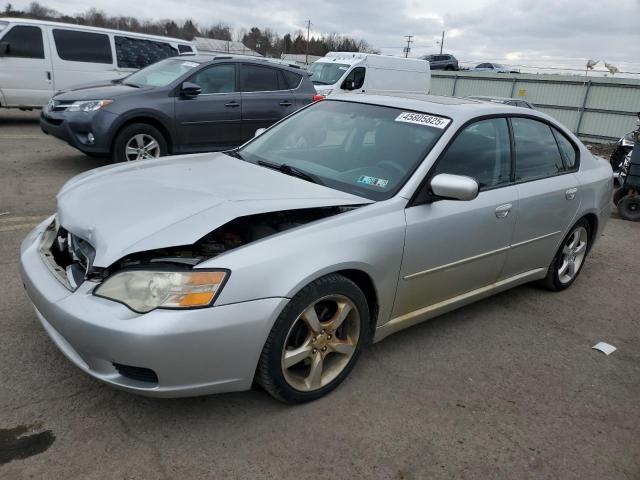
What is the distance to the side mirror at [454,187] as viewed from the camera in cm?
295

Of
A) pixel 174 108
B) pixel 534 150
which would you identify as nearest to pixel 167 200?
pixel 534 150

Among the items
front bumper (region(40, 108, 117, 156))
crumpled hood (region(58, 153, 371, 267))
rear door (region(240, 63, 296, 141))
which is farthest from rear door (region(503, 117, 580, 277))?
front bumper (region(40, 108, 117, 156))

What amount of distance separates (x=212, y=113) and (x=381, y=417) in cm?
587

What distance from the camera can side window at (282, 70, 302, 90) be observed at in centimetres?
864

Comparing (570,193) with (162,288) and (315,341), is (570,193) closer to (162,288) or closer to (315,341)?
(315,341)

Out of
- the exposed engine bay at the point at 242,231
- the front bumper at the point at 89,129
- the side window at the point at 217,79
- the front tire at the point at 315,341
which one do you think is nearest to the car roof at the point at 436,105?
the exposed engine bay at the point at 242,231

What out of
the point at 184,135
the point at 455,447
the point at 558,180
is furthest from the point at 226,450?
the point at 184,135

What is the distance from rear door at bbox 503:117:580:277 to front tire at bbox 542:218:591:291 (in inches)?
7.3

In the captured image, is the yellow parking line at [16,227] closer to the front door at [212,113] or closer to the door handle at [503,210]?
the front door at [212,113]

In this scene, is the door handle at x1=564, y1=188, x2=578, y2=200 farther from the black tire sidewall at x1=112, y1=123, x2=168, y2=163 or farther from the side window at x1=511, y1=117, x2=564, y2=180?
the black tire sidewall at x1=112, y1=123, x2=168, y2=163

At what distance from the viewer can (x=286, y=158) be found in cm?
365

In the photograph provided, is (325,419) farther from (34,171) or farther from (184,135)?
(34,171)

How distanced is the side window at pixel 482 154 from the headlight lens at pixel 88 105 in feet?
17.2

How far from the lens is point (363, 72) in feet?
49.6
